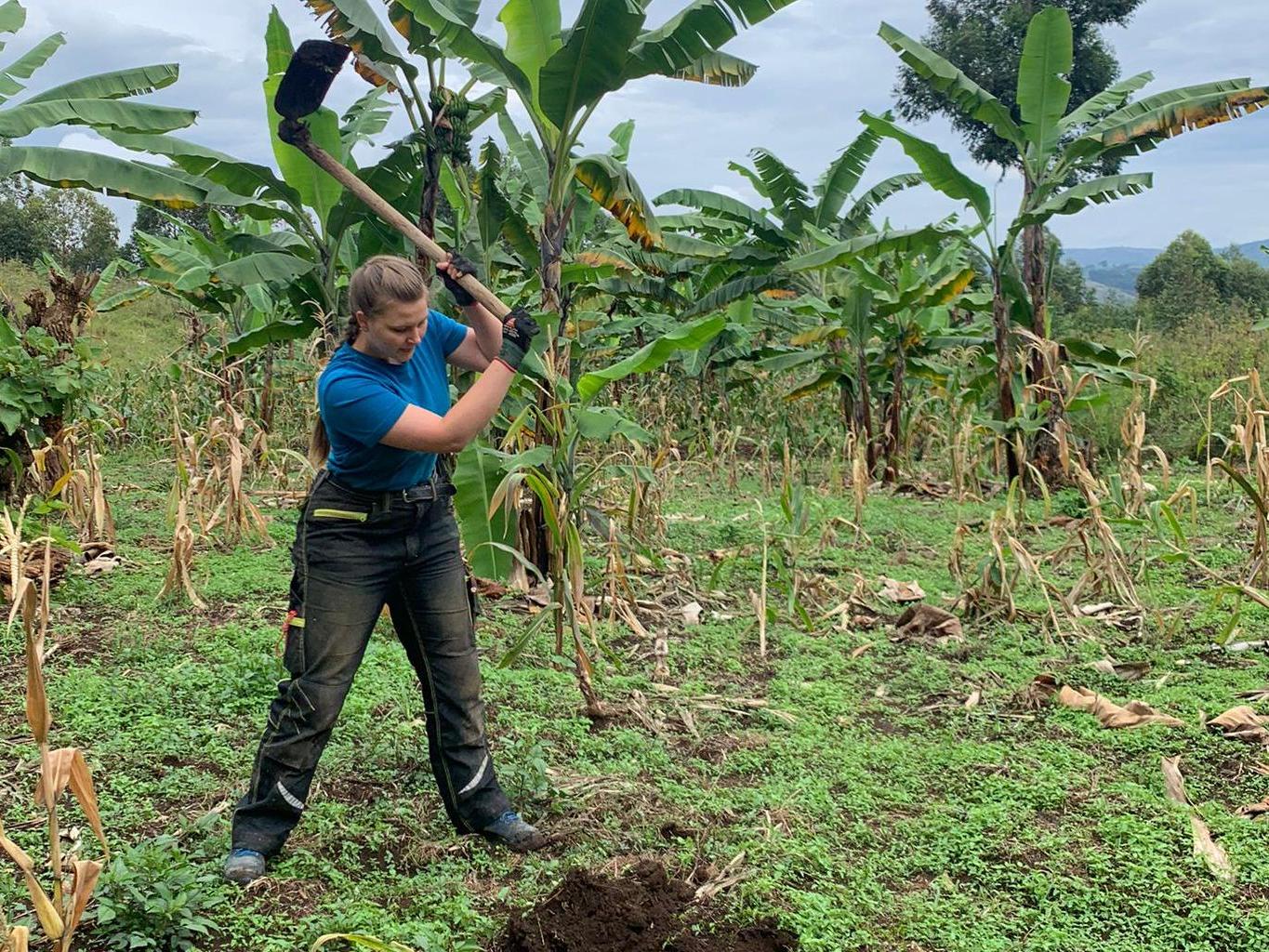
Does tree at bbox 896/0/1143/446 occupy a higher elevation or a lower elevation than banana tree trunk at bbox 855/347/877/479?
higher

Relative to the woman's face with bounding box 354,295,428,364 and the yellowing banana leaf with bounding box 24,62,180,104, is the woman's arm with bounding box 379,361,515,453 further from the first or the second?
the yellowing banana leaf with bounding box 24,62,180,104

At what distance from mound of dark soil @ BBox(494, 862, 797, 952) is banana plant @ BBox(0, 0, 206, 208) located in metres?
5.98

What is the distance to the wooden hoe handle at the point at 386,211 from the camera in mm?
3635

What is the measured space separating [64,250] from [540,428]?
2269cm

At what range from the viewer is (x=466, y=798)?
352 centimetres

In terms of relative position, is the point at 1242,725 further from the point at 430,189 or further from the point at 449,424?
the point at 430,189

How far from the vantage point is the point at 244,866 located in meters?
3.16

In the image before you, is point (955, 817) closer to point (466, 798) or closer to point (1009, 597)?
point (466, 798)

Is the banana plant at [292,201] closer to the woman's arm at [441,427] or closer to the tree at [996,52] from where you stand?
the woman's arm at [441,427]

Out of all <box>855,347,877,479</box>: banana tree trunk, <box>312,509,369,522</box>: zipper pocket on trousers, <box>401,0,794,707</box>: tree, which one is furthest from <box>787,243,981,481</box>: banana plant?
<box>312,509,369,522</box>: zipper pocket on trousers

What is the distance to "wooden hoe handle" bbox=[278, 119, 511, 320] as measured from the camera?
3635 millimetres

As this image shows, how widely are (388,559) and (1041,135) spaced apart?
8.06 meters

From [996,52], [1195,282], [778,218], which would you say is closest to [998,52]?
[996,52]

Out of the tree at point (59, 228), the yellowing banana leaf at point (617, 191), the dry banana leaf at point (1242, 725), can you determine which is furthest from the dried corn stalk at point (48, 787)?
the tree at point (59, 228)
